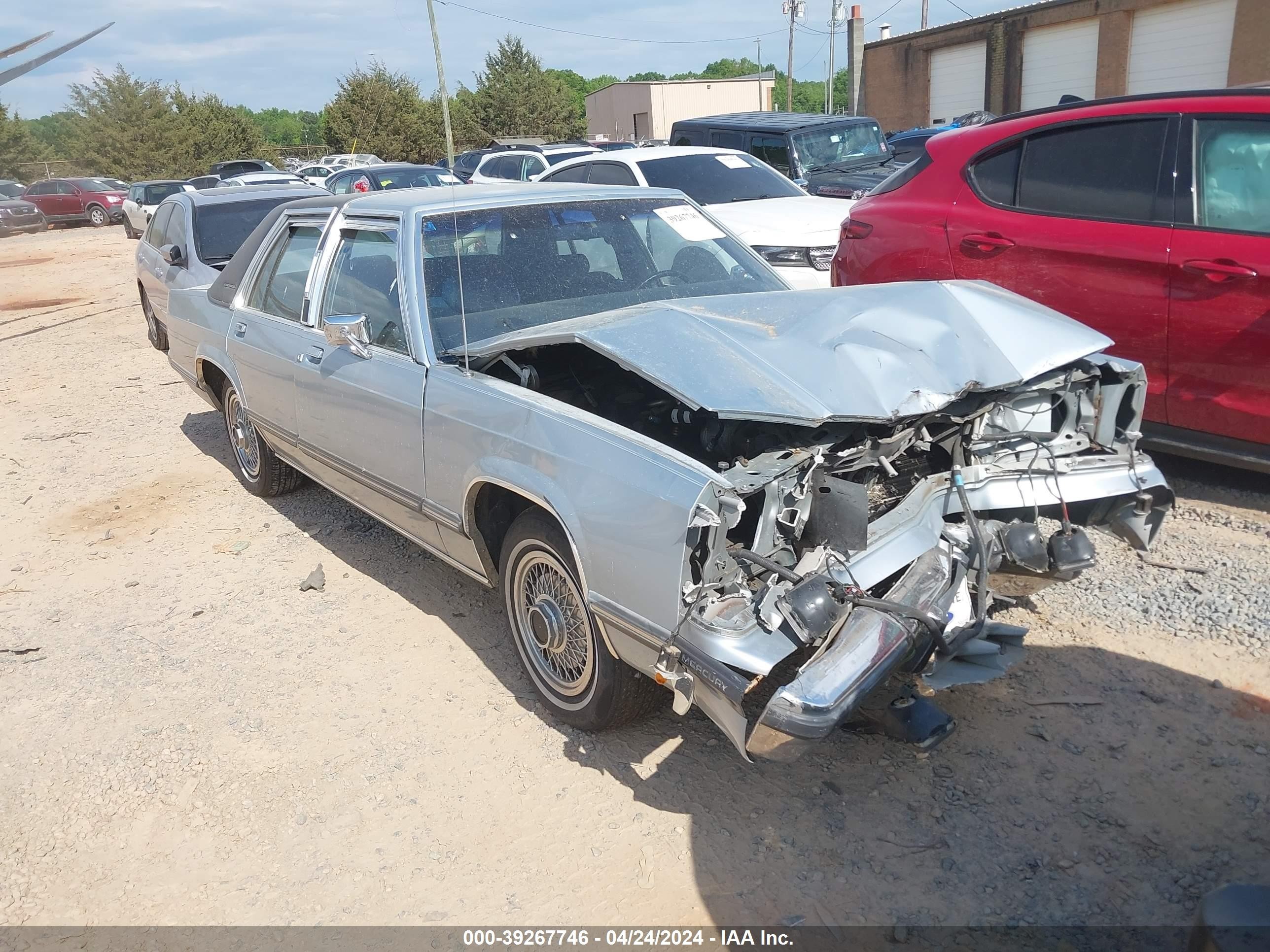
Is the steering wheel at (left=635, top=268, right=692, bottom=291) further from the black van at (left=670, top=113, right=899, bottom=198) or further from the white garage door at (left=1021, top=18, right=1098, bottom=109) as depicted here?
the white garage door at (left=1021, top=18, right=1098, bottom=109)

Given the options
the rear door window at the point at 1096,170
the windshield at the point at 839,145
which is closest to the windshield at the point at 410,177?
the windshield at the point at 839,145

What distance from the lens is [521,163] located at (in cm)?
1628

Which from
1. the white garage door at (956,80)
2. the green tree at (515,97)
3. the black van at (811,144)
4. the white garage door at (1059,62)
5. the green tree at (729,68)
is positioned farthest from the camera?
the green tree at (729,68)

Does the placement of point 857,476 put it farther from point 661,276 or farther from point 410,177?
point 410,177

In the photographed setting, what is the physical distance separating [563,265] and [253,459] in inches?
113

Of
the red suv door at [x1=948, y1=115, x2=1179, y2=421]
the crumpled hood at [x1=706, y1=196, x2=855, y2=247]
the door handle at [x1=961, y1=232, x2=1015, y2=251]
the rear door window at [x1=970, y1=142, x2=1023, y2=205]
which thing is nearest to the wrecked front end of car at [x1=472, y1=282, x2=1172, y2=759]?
the red suv door at [x1=948, y1=115, x2=1179, y2=421]

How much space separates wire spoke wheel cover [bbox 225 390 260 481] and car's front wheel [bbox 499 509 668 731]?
2.91 meters

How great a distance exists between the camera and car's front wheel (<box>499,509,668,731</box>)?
127 inches

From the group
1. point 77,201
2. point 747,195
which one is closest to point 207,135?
point 77,201

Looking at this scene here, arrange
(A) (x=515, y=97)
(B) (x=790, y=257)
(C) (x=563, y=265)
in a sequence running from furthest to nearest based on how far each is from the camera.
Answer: (A) (x=515, y=97)
(B) (x=790, y=257)
(C) (x=563, y=265)

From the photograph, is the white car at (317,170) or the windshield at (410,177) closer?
the windshield at (410,177)

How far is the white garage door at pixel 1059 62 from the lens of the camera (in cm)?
2703

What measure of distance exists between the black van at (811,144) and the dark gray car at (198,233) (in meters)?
5.31

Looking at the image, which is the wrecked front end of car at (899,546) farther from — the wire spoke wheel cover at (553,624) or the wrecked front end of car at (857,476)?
the wire spoke wheel cover at (553,624)
